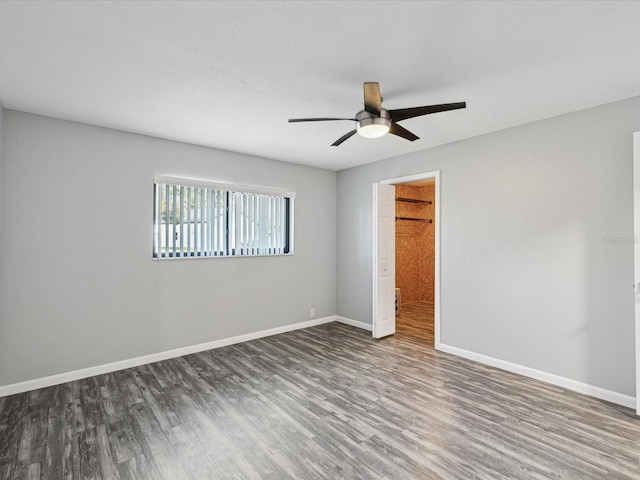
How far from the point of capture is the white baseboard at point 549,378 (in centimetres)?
274

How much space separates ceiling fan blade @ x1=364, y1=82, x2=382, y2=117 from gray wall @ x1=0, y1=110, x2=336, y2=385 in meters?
2.58

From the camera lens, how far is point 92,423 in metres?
2.47

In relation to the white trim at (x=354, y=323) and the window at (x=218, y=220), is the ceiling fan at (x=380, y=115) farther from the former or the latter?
the white trim at (x=354, y=323)

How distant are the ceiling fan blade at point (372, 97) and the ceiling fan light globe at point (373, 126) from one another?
0.19 ft

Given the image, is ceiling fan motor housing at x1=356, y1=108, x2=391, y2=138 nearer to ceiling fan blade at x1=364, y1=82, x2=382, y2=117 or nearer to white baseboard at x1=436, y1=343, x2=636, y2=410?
ceiling fan blade at x1=364, y1=82, x2=382, y2=117

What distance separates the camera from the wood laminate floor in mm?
1984

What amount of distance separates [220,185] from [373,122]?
2.45 m

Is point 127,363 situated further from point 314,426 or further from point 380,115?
point 380,115

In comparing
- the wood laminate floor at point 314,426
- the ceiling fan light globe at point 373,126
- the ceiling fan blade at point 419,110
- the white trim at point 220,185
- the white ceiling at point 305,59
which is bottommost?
the wood laminate floor at point 314,426

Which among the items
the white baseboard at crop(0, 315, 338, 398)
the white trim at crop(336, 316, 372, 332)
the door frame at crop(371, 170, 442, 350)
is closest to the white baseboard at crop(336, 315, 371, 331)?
the white trim at crop(336, 316, 372, 332)

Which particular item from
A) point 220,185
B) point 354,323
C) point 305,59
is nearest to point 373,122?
point 305,59

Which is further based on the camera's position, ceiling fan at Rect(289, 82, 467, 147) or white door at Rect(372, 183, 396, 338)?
white door at Rect(372, 183, 396, 338)

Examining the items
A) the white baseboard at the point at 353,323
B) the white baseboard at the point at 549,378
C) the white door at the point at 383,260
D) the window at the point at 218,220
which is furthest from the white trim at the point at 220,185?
the white baseboard at the point at 549,378

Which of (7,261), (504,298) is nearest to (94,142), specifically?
(7,261)
